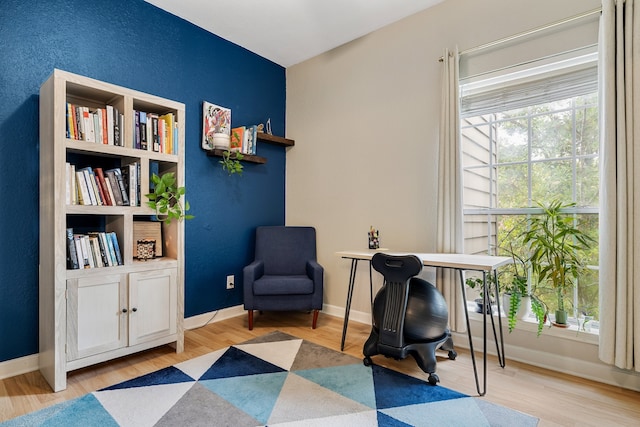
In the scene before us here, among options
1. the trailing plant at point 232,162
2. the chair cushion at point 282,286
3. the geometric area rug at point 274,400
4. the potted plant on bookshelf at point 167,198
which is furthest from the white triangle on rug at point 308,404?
the trailing plant at point 232,162

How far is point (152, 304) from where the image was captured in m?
2.29

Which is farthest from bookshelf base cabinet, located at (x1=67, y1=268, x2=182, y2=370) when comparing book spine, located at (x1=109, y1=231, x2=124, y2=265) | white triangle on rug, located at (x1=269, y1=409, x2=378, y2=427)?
white triangle on rug, located at (x1=269, y1=409, x2=378, y2=427)

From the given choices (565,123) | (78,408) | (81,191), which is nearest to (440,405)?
(78,408)

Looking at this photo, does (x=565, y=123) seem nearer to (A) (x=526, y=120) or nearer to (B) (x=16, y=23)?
(A) (x=526, y=120)

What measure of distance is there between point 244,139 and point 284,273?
1.35 metres

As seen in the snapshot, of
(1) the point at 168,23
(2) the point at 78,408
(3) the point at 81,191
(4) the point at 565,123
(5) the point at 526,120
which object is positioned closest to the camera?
(2) the point at 78,408

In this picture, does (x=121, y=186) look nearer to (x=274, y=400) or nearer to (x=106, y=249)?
(x=106, y=249)

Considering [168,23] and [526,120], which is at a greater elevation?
[168,23]

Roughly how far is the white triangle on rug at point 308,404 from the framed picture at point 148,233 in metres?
1.36

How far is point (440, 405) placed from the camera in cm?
174

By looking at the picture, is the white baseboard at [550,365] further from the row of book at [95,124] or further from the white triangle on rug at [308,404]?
the row of book at [95,124]

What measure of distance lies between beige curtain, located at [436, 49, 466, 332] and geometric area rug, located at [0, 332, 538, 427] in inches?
27.9

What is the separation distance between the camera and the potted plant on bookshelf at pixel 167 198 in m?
2.29

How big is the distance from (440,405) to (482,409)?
0.20 meters
